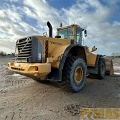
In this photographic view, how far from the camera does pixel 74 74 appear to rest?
5781 mm

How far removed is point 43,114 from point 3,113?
0.99 metres

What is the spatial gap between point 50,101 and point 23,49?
1.92m

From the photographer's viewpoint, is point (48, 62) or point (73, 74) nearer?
point (48, 62)

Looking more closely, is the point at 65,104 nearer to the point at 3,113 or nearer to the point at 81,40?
the point at 3,113

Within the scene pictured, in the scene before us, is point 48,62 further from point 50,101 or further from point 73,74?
point 50,101

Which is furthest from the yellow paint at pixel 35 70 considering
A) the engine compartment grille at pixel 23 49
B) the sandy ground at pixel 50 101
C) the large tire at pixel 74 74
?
the sandy ground at pixel 50 101

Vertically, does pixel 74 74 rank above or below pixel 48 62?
below

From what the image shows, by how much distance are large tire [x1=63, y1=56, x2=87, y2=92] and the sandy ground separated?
287 mm

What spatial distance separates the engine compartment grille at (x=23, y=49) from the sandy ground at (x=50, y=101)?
123 centimetres

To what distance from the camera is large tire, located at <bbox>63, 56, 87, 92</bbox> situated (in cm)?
555

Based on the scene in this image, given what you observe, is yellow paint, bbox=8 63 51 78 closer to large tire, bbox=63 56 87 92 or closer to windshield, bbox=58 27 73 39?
large tire, bbox=63 56 87 92

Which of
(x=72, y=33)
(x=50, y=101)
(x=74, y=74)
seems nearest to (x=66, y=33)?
(x=72, y=33)

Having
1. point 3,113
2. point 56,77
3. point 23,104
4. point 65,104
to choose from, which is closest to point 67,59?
point 56,77

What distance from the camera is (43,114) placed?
4.24 metres
